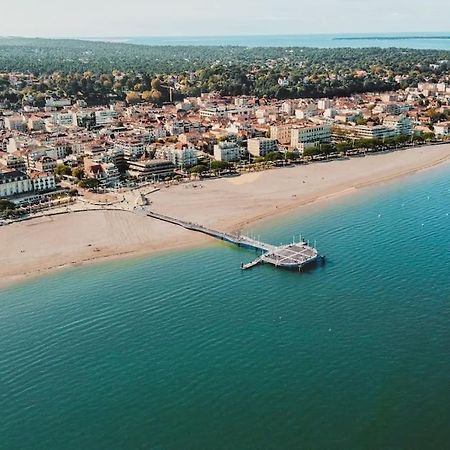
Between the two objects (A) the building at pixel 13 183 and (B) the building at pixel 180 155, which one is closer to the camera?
(A) the building at pixel 13 183

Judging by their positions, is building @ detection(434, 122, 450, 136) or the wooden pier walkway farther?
building @ detection(434, 122, 450, 136)

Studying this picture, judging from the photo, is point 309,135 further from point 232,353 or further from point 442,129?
point 232,353

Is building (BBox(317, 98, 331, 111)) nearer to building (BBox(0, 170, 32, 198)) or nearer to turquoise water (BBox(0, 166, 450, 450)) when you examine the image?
building (BBox(0, 170, 32, 198))

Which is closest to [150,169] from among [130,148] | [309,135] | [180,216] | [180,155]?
[180,155]

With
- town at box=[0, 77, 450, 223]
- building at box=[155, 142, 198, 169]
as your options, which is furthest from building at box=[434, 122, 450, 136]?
building at box=[155, 142, 198, 169]

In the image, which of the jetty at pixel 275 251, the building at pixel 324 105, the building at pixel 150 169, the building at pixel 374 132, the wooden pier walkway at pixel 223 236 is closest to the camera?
the jetty at pixel 275 251

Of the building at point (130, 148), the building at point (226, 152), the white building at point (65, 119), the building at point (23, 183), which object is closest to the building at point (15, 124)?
the white building at point (65, 119)

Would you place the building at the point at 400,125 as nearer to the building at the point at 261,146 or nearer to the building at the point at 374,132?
the building at the point at 374,132
